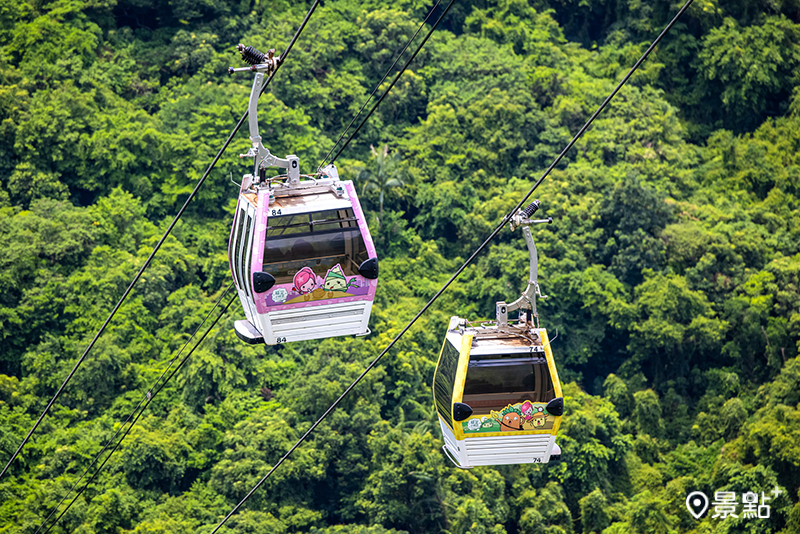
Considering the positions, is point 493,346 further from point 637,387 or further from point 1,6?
point 1,6

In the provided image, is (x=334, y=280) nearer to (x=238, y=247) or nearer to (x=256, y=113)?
(x=238, y=247)

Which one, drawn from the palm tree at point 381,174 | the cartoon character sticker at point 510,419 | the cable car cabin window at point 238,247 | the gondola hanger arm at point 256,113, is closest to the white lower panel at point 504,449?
the cartoon character sticker at point 510,419

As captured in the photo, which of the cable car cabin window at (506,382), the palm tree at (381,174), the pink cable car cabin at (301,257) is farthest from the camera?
the palm tree at (381,174)

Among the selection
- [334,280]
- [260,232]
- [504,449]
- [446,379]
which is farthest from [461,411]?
[260,232]

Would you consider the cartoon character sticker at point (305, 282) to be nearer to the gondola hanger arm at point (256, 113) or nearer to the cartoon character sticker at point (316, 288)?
the cartoon character sticker at point (316, 288)

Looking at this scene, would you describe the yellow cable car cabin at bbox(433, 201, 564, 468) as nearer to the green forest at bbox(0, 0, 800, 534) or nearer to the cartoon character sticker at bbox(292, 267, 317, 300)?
the cartoon character sticker at bbox(292, 267, 317, 300)

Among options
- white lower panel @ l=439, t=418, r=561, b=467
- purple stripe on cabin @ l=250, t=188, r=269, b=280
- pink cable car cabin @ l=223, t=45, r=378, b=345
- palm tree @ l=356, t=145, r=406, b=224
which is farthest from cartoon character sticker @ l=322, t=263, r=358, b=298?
palm tree @ l=356, t=145, r=406, b=224
